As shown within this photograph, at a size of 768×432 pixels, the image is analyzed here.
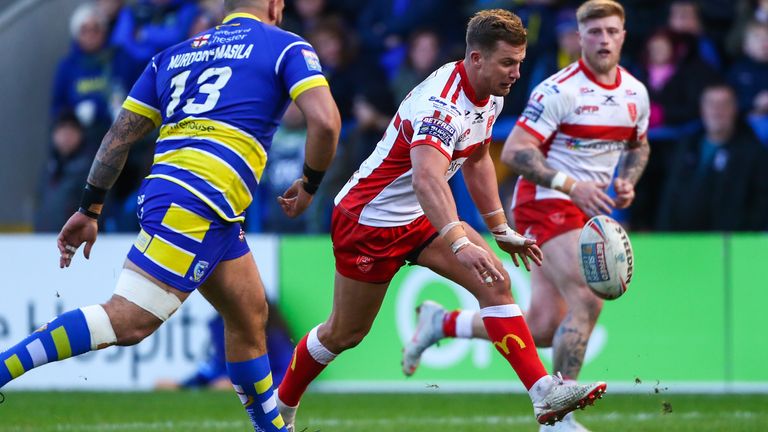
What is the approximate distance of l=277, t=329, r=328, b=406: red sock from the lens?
7602 millimetres

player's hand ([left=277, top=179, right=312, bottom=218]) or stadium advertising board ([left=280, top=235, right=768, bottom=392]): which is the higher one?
player's hand ([left=277, top=179, right=312, bottom=218])

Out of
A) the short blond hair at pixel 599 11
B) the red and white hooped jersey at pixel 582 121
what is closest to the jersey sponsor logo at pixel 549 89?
the red and white hooped jersey at pixel 582 121

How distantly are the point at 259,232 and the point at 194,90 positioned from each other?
25.3 ft

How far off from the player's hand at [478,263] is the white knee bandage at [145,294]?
140 cm

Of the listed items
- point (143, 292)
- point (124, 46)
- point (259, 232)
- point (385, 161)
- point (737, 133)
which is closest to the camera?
point (143, 292)

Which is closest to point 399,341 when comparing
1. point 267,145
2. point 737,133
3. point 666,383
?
point 666,383

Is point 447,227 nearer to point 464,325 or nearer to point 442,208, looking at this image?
point 442,208

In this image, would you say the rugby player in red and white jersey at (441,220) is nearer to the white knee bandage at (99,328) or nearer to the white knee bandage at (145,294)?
the white knee bandage at (145,294)

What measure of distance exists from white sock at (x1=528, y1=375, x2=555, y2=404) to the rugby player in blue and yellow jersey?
4.68ft

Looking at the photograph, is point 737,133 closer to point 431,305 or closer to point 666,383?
point 666,383

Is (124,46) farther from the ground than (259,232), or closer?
farther from the ground

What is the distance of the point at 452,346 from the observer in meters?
11.6

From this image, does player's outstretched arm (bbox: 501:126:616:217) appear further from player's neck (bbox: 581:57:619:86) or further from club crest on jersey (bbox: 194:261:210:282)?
club crest on jersey (bbox: 194:261:210:282)

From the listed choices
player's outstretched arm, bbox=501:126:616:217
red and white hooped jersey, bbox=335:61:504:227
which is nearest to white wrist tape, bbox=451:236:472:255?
red and white hooped jersey, bbox=335:61:504:227
